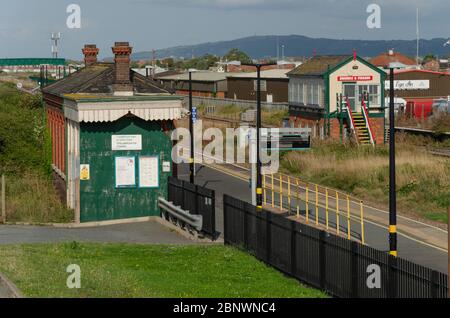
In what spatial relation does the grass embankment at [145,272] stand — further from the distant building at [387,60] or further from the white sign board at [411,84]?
the white sign board at [411,84]

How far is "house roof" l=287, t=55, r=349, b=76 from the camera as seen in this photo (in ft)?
187

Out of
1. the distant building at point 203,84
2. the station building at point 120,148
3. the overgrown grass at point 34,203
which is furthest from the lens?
the distant building at point 203,84

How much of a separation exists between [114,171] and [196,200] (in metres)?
4.27

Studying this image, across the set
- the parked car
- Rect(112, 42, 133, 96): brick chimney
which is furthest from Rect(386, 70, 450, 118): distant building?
Rect(112, 42, 133, 96): brick chimney

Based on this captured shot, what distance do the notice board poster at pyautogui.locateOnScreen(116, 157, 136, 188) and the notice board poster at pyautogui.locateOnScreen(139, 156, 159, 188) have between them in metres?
0.23

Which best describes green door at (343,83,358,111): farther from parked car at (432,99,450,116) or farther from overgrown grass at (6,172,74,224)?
overgrown grass at (6,172,74,224)

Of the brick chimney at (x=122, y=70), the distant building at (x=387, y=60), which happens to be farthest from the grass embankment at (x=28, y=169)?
the distant building at (x=387, y=60)

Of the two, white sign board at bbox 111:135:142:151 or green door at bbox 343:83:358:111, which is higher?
green door at bbox 343:83:358:111

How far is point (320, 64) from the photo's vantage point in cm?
5938

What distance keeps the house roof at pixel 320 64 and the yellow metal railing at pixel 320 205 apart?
58.6ft

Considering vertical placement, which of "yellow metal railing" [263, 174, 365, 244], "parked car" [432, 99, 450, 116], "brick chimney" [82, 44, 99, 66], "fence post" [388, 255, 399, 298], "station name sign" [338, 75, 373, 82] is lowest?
"yellow metal railing" [263, 174, 365, 244]

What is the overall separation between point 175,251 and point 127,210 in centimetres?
789

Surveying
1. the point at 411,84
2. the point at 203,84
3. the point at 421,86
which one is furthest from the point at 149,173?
the point at 203,84

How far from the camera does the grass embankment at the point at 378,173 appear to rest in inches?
1284
